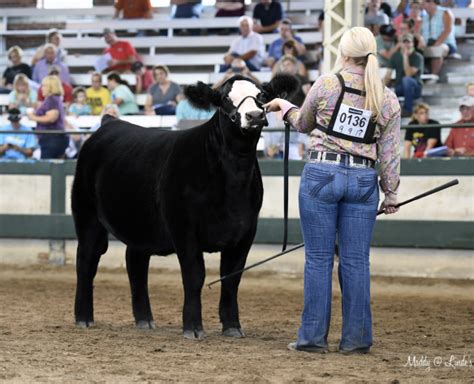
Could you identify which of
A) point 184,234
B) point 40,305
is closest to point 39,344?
point 184,234

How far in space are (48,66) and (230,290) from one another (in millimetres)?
12282

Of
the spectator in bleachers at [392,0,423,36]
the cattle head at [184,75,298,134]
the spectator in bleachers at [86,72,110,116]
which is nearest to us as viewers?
the cattle head at [184,75,298,134]

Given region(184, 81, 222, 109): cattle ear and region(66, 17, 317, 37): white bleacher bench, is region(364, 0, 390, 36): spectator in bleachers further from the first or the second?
region(184, 81, 222, 109): cattle ear

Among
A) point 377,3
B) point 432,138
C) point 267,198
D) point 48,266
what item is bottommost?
point 48,266

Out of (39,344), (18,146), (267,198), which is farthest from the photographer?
(18,146)

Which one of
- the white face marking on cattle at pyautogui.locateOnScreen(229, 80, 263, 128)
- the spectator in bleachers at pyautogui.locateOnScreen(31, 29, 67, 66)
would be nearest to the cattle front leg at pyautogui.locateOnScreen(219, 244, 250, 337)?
the white face marking on cattle at pyautogui.locateOnScreen(229, 80, 263, 128)

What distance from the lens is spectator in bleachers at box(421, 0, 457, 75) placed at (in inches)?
699

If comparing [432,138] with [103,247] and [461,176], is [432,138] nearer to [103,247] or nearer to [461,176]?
[461,176]

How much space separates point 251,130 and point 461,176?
5599 millimetres

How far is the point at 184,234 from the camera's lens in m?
8.26

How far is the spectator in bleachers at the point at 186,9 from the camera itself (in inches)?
870

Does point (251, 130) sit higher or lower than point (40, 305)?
higher

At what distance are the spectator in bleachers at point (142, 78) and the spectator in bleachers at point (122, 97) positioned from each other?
972 mm

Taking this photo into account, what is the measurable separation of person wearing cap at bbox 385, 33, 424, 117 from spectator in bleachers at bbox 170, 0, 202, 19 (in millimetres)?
6095
